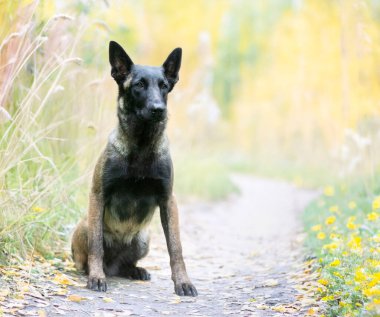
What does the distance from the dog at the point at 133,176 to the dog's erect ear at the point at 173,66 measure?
57mm

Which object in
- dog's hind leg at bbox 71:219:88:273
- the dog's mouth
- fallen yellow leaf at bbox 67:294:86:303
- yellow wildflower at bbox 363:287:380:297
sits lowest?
fallen yellow leaf at bbox 67:294:86:303

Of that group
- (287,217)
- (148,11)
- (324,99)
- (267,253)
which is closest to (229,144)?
(148,11)

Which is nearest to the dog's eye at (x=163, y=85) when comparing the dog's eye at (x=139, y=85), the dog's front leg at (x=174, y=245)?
the dog's eye at (x=139, y=85)

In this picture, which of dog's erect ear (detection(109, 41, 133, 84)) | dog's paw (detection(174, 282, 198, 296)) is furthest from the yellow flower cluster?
dog's erect ear (detection(109, 41, 133, 84))

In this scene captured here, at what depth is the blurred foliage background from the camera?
162 inches

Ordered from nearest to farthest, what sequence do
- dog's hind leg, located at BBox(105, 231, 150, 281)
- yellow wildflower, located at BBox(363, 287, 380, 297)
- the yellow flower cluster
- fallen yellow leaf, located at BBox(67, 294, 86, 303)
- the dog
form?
yellow wildflower, located at BBox(363, 287, 380, 297), the yellow flower cluster, fallen yellow leaf, located at BBox(67, 294, 86, 303), the dog, dog's hind leg, located at BBox(105, 231, 150, 281)

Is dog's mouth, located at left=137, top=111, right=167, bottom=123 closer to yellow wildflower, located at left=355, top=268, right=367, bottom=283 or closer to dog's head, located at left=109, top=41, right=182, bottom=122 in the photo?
dog's head, located at left=109, top=41, right=182, bottom=122

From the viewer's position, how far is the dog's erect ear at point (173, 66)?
4.30 m

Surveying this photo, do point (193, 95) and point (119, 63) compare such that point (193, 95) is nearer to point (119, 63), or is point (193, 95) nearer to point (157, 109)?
point (119, 63)

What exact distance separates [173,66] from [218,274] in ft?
6.20

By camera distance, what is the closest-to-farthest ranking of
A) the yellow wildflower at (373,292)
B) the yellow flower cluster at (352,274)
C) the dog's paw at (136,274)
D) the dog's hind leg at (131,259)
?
the yellow wildflower at (373,292)
the yellow flower cluster at (352,274)
the dog's hind leg at (131,259)
the dog's paw at (136,274)

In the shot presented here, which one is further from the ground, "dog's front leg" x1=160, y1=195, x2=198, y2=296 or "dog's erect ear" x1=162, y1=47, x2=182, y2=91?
"dog's erect ear" x1=162, y1=47, x2=182, y2=91

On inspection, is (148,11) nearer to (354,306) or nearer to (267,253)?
(267,253)

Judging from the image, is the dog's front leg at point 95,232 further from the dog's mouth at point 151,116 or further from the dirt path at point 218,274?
the dog's mouth at point 151,116
